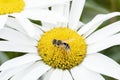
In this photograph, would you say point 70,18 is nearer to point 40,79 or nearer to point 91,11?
point 40,79

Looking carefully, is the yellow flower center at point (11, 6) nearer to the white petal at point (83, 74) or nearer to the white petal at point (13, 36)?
the white petal at point (13, 36)

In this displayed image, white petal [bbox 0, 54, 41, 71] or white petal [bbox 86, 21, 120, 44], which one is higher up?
white petal [bbox 86, 21, 120, 44]

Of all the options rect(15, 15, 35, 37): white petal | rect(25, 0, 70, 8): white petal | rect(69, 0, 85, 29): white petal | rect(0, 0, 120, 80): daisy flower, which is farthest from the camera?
rect(69, 0, 85, 29): white petal

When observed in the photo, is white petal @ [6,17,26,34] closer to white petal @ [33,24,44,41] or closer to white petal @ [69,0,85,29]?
white petal @ [33,24,44,41]

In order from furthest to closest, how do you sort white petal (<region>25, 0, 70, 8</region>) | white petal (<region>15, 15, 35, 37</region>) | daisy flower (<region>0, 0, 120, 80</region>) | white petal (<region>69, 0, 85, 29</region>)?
white petal (<region>69, 0, 85, 29</region>)
white petal (<region>25, 0, 70, 8</region>)
daisy flower (<region>0, 0, 120, 80</region>)
white petal (<region>15, 15, 35, 37</region>)

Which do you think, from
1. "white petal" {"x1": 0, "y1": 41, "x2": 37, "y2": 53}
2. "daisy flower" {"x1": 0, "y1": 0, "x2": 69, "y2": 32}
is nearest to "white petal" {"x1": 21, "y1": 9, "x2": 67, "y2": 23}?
"daisy flower" {"x1": 0, "y1": 0, "x2": 69, "y2": 32}

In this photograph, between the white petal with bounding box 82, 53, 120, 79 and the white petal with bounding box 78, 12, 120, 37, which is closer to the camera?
the white petal with bounding box 82, 53, 120, 79

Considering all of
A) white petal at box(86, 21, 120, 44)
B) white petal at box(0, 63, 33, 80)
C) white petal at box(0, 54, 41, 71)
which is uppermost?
white petal at box(86, 21, 120, 44)

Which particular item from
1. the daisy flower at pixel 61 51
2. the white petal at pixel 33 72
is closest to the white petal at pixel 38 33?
the daisy flower at pixel 61 51

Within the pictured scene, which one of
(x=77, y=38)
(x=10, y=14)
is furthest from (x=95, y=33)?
(x=10, y=14)
